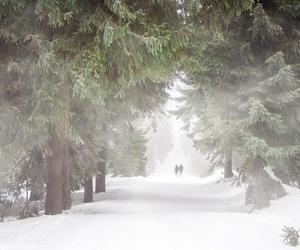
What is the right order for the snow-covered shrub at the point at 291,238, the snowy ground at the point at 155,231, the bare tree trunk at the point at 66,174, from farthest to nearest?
the bare tree trunk at the point at 66,174 < the snow-covered shrub at the point at 291,238 < the snowy ground at the point at 155,231

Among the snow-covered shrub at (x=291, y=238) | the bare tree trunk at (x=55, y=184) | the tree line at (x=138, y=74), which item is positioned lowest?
the snow-covered shrub at (x=291, y=238)

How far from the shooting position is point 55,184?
12555 millimetres

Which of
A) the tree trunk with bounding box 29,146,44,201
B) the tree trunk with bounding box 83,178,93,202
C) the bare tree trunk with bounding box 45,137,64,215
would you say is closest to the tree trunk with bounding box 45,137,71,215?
the bare tree trunk with bounding box 45,137,64,215

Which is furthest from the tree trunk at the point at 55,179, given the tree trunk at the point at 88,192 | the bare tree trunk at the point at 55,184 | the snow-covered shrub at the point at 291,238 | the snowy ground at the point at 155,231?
the tree trunk at the point at 88,192

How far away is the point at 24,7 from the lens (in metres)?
9.52

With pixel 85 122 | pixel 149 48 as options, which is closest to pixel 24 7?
pixel 149 48

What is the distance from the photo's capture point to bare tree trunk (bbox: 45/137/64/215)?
12.5m

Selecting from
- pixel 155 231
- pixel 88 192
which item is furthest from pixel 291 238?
pixel 88 192

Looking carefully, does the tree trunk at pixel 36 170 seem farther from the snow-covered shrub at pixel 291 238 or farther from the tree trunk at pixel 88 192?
the snow-covered shrub at pixel 291 238

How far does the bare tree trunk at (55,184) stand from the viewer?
41.1 ft

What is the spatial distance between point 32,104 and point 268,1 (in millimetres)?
8123

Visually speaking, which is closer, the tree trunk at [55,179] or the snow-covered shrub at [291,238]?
the snow-covered shrub at [291,238]

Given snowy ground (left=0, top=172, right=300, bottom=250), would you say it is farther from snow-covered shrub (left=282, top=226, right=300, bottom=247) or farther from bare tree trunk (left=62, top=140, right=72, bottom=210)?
bare tree trunk (left=62, top=140, right=72, bottom=210)

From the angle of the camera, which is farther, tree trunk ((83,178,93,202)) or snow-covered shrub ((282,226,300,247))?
tree trunk ((83,178,93,202))
